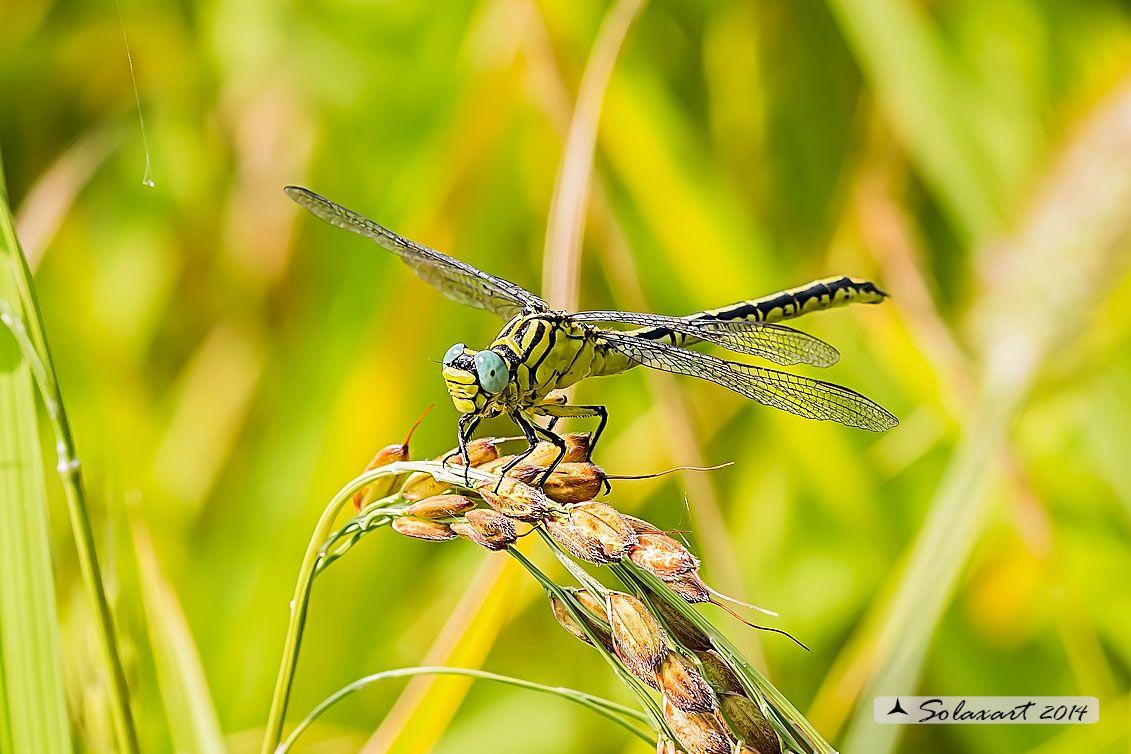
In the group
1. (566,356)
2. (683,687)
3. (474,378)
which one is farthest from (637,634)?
(566,356)

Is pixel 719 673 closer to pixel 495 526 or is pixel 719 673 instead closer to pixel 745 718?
pixel 745 718

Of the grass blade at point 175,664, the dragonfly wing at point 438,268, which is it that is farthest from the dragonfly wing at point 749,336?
the grass blade at point 175,664

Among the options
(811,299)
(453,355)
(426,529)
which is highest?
(811,299)

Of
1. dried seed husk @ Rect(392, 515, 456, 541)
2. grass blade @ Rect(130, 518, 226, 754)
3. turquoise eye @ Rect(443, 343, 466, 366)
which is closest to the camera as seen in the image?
dried seed husk @ Rect(392, 515, 456, 541)

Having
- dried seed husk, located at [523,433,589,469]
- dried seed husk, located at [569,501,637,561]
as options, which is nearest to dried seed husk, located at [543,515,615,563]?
dried seed husk, located at [569,501,637,561]

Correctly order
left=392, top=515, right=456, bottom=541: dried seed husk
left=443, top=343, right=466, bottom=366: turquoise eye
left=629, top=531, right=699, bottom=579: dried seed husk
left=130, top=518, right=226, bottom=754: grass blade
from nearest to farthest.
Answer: left=629, top=531, right=699, bottom=579: dried seed husk
left=392, top=515, right=456, bottom=541: dried seed husk
left=130, top=518, right=226, bottom=754: grass blade
left=443, top=343, right=466, bottom=366: turquoise eye

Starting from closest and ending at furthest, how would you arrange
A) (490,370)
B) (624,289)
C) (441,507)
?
(441,507)
(490,370)
(624,289)

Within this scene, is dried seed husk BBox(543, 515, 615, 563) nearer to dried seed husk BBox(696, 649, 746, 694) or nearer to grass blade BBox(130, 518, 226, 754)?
dried seed husk BBox(696, 649, 746, 694)

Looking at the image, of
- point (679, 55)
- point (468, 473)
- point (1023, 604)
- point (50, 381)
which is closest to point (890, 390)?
point (1023, 604)
